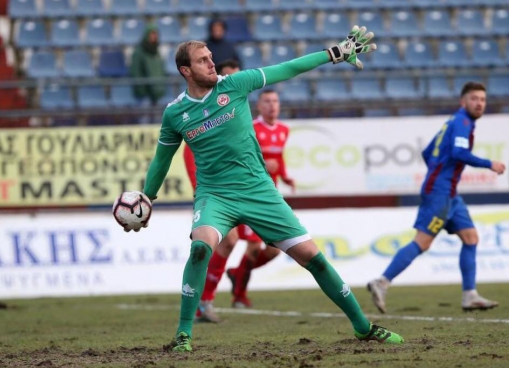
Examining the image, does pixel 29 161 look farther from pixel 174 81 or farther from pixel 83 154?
pixel 174 81

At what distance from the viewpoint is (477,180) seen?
17578 mm

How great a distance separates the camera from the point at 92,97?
18.9 m

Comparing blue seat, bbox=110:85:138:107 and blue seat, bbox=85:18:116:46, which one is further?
blue seat, bbox=85:18:116:46

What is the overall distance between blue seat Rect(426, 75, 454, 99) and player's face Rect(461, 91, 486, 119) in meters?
8.38

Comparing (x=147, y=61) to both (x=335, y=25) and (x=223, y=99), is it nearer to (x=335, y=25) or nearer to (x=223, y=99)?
(x=335, y=25)

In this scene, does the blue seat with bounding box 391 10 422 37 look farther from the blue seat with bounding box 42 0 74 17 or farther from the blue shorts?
the blue shorts

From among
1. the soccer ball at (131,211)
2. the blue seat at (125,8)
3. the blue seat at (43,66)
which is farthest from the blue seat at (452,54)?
the soccer ball at (131,211)

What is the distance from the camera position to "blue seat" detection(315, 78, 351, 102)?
1945 centimetres

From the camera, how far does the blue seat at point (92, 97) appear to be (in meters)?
18.8

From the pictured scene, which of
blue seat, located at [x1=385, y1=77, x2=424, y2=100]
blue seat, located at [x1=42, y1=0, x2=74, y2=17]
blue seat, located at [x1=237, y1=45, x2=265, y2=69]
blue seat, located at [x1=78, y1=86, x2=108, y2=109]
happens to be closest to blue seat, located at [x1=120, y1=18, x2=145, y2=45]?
blue seat, located at [x1=42, y1=0, x2=74, y2=17]

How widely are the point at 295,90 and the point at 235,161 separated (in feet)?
38.1

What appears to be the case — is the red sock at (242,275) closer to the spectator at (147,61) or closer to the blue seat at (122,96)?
the spectator at (147,61)

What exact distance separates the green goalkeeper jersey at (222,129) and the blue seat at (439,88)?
486 inches

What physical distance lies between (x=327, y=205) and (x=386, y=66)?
14.1 feet
